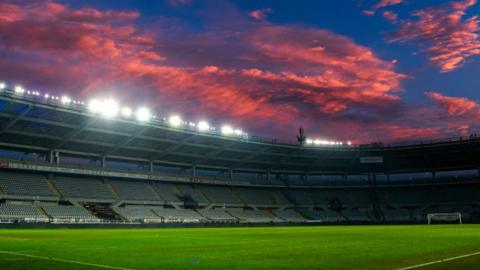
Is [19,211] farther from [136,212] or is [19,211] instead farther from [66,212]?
[136,212]

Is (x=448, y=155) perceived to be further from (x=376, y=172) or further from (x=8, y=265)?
→ (x=8, y=265)

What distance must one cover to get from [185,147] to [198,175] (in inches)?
423

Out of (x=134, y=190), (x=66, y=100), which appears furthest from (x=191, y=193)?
(x=66, y=100)

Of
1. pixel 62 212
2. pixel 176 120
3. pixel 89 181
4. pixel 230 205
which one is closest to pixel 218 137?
pixel 176 120

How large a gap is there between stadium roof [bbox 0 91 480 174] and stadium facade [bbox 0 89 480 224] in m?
0.19

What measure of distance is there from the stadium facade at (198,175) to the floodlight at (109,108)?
1.24m

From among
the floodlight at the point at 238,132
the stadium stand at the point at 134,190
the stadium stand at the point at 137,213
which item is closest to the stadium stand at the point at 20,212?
the stadium stand at the point at 137,213

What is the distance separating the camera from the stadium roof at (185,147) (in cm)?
6088

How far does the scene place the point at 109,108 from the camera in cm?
Answer: 6381

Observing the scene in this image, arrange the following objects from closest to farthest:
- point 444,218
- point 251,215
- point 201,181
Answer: point 444,218, point 251,215, point 201,181

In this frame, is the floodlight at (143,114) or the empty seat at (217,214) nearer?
the floodlight at (143,114)

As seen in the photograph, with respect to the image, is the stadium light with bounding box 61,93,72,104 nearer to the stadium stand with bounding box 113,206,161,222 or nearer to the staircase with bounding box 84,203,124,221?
the staircase with bounding box 84,203,124,221

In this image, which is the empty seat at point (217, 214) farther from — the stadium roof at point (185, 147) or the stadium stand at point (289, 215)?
the stadium stand at point (289, 215)

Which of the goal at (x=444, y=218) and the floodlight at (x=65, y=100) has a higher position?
the floodlight at (x=65, y=100)
